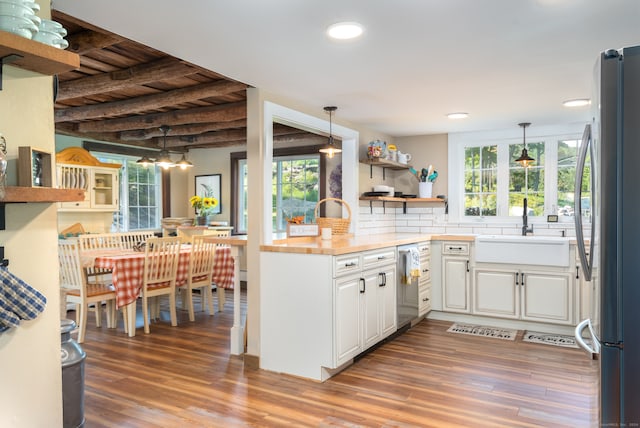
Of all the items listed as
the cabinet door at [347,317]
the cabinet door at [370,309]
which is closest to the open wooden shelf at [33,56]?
the cabinet door at [347,317]

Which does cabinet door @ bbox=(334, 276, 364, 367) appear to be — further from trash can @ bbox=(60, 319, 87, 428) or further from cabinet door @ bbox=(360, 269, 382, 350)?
trash can @ bbox=(60, 319, 87, 428)

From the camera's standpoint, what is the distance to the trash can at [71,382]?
199 cm

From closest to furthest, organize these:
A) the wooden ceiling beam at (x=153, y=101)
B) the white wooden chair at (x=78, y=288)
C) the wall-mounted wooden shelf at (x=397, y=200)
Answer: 1. the wooden ceiling beam at (x=153, y=101)
2. the white wooden chair at (x=78, y=288)
3. the wall-mounted wooden shelf at (x=397, y=200)

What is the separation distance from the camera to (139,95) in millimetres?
4195

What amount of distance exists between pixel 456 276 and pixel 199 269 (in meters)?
2.68

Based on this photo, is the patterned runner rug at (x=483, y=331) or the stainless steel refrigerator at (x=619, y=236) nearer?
the stainless steel refrigerator at (x=619, y=236)

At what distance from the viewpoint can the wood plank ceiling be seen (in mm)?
2936

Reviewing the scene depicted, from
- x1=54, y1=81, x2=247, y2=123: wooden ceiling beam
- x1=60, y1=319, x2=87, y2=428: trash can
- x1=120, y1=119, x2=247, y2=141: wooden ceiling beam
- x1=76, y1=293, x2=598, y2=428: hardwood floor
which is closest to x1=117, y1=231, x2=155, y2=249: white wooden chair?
x1=120, y1=119, x2=247, y2=141: wooden ceiling beam

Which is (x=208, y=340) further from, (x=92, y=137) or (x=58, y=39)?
(x=92, y=137)

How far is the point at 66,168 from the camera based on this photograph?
224 inches

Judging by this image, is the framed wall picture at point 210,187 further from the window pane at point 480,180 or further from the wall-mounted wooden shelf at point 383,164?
the window pane at point 480,180

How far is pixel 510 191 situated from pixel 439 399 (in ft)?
9.69

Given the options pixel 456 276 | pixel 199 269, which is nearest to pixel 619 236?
pixel 456 276

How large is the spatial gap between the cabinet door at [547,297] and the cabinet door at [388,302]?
1339mm
